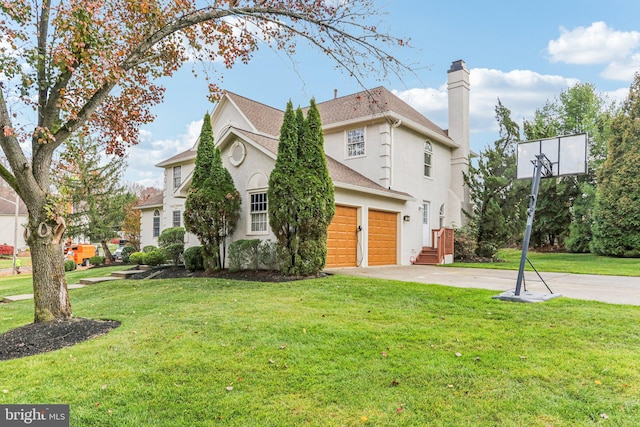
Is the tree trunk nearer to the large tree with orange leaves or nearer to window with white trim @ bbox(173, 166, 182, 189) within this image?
the large tree with orange leaves

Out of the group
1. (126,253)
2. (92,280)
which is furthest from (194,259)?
(126,253)

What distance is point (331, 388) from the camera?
3.63 metres

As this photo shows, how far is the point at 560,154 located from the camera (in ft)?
26.8

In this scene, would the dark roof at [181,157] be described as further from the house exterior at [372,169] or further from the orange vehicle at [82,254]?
the orange vehicle at [82,254]

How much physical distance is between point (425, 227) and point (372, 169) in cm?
382

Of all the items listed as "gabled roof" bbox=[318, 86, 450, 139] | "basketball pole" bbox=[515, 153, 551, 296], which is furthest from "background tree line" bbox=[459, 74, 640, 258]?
"basketball pole" bbox=[515, 153, 551, 296]

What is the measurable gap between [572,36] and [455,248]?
11298 millimetres

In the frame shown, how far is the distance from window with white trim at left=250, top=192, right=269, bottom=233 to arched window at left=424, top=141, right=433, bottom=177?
7666 mm

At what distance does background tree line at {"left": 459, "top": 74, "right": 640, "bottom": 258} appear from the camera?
16547 mm

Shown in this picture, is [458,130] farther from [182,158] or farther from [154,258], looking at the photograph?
[182,158]

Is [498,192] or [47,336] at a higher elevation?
[498,192]

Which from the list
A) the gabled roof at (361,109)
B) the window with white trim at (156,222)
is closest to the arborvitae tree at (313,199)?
the gabled roof at (361,109)

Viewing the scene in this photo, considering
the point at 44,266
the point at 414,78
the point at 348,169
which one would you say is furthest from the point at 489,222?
the point at 44,266

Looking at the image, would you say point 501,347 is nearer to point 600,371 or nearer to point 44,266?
point 600,371
